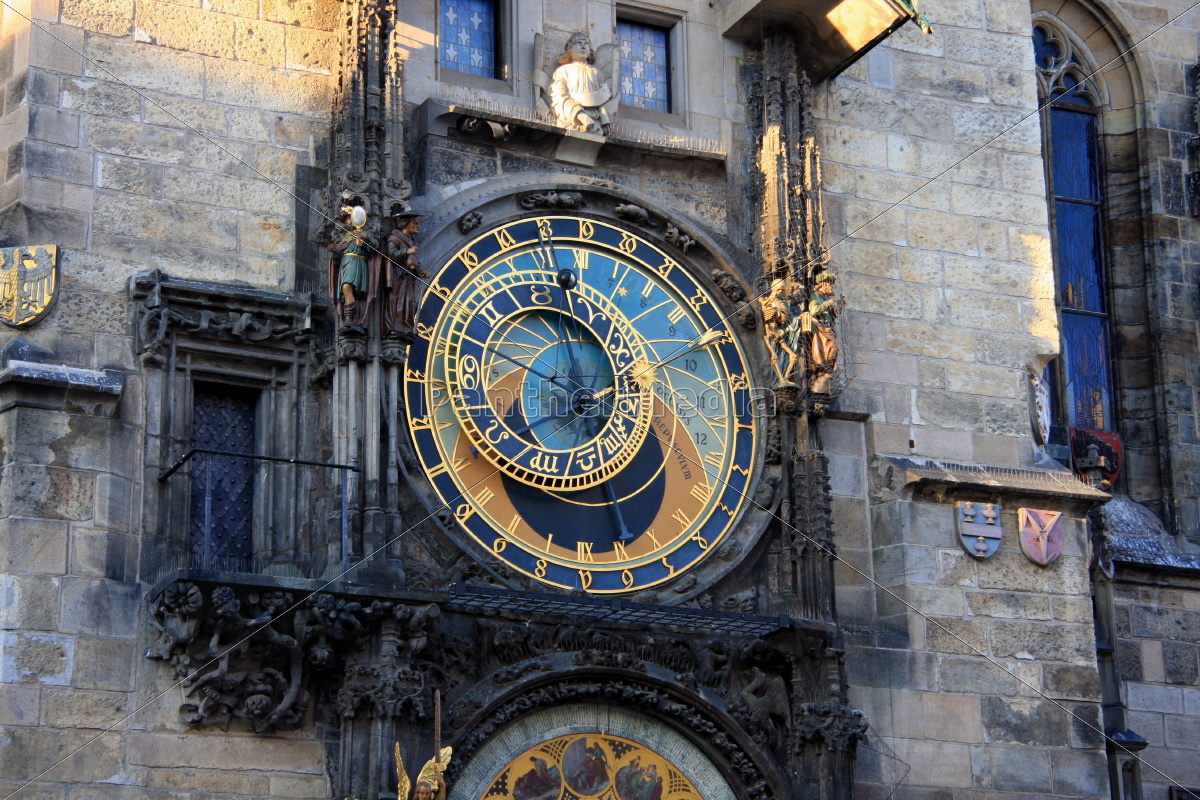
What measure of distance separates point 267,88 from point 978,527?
229 inches

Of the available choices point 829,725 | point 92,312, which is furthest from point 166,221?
point 829,725

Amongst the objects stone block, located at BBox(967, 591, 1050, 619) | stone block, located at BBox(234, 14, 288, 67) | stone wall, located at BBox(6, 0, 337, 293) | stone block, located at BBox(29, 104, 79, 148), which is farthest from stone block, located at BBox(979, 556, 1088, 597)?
stone block, located at BBox(29, 104, 79, 148)

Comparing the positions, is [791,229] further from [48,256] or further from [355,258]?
[48,256]

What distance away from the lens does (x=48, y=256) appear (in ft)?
42.5

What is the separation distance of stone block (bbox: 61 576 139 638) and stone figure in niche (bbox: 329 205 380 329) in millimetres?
2159

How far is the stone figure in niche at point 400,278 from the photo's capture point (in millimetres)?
13438

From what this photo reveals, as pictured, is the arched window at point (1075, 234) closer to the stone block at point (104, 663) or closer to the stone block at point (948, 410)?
the stone block at point (948, 410)

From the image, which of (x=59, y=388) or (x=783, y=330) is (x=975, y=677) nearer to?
(x=783, y=330)

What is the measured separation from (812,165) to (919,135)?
1.34m

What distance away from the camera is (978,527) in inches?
599

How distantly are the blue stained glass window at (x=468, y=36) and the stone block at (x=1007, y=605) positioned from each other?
502 centimetres

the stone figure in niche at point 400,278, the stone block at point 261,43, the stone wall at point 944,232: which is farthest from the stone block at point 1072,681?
the stone block at point 261,43

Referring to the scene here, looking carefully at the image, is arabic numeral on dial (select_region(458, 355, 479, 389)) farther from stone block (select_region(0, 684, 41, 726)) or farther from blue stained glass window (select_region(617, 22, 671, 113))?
stone block (select_region(0, 684, 41, 726))

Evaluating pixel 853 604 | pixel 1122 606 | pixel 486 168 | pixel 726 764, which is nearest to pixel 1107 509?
pixel 1122 606
